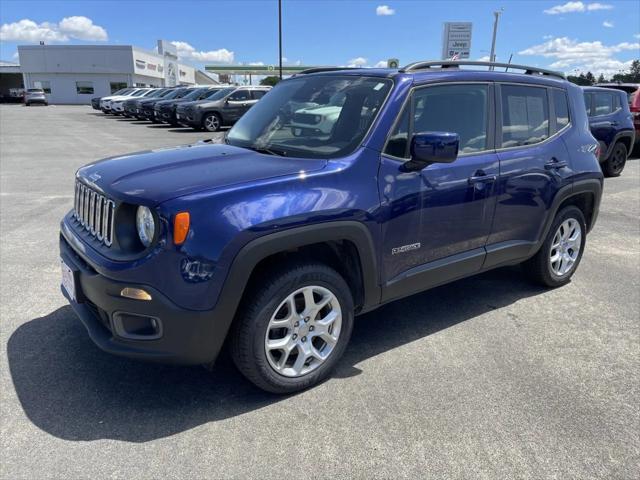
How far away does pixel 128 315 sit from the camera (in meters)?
2.56

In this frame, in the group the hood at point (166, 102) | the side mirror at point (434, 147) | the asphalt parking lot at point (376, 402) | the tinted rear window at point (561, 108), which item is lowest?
the asphalt parking lot at point (376, 402)

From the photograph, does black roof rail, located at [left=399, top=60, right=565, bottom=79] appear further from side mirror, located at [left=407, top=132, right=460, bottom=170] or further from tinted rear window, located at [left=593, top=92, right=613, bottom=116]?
tinted rear window, located at [left=593, top=92, right=613, bottom=116]

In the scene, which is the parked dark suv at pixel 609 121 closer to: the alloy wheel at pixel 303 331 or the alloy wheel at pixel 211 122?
the alloy wheel at pixel 303 331

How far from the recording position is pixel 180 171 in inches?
111

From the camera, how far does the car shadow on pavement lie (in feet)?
8.82

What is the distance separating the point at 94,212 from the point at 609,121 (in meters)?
10.5

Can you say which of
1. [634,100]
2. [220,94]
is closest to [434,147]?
[634,100]

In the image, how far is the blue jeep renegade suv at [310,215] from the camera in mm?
2504

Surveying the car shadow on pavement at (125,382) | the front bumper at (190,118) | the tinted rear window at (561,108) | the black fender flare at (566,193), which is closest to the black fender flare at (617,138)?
the black fender flare at (566,193)

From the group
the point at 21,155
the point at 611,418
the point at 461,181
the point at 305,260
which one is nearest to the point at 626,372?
the point at 611,418

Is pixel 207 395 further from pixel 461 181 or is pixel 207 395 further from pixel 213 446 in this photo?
pixel 461 181

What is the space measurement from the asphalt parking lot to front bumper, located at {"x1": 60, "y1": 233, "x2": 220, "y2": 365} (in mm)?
405

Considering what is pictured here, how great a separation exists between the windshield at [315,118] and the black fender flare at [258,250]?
493 millimetres

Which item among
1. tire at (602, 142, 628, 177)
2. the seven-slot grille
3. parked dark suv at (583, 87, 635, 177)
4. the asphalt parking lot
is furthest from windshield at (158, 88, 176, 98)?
the seven-slot grille
